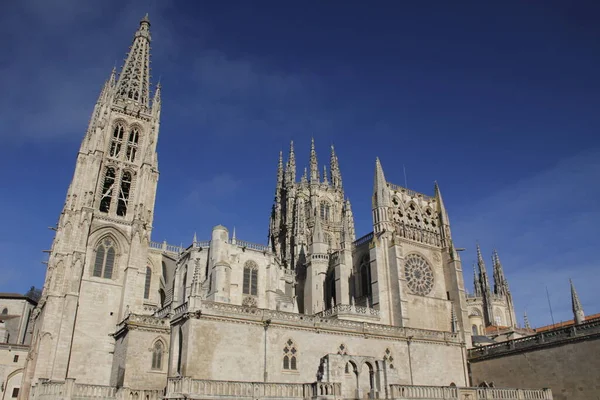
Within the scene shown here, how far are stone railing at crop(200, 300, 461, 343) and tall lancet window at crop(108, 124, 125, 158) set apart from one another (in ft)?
84.1

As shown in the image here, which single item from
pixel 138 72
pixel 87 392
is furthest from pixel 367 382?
pixel 138 72

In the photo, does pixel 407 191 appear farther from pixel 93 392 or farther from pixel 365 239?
pixel 93 392

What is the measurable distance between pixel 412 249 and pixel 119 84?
110ft

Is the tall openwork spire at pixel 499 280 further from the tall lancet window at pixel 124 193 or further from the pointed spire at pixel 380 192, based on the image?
the tall lancet window at pixel 124 193

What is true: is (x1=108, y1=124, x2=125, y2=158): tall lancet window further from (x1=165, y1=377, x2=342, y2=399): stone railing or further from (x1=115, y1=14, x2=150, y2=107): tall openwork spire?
(x1=165, y1=377, x2=342, y2=399): stone railing

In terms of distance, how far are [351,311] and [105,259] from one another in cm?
2029

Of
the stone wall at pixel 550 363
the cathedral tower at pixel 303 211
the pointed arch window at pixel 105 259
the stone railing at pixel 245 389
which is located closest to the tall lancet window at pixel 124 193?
the pointed arch window at pixel 105 259

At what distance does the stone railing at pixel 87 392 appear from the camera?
2209 cm

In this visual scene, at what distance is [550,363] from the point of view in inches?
1152

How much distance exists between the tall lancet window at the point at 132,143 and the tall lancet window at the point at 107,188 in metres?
2.24

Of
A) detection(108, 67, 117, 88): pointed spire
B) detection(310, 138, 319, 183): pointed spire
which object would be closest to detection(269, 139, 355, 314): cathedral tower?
detection(310, 138, 319, 183): pointed spire

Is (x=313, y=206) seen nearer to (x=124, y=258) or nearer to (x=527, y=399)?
(x=124, y=258)

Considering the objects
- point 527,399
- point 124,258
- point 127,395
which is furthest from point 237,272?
point 527,399

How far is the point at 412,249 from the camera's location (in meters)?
41.8
